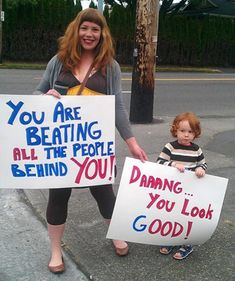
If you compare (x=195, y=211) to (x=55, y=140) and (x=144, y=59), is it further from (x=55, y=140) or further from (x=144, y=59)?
(x=144, y=59)

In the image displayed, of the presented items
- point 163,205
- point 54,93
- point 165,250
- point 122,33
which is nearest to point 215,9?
point 122,33

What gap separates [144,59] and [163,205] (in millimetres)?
5393

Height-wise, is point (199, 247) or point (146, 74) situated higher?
point (146, 74)

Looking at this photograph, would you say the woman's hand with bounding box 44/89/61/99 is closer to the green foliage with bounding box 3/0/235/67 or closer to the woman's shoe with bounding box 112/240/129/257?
the woman's shoe with bounding box 112/240/129/257

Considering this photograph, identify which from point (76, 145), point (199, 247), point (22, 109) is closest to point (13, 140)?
point (22, 109)

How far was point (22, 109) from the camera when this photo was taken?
2994 mm

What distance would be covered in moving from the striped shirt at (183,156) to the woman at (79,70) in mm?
258

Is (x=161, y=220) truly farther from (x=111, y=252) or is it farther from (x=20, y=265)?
(x=20, y=265)

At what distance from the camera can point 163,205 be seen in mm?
3232

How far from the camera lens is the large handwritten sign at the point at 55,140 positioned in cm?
301

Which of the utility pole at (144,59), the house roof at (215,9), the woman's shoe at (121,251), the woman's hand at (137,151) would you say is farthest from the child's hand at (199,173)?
the house roof at (215,9)

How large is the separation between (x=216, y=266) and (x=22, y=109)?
1717 mm

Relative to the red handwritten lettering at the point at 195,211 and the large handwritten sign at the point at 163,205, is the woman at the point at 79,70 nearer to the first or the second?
the large handwritten sign at the point at 163,205

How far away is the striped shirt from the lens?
11.1 feet
